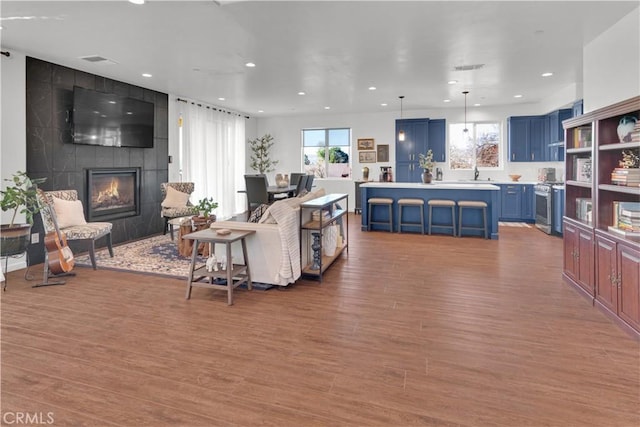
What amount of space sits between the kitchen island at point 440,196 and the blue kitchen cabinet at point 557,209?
957 mm

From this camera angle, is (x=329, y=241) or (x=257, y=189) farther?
(x=257, y=189)

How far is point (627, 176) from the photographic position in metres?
3.10

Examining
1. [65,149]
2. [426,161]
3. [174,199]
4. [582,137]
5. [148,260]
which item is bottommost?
[148,260]

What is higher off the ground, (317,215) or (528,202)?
(528,202)

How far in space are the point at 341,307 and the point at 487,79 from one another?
4987 mm

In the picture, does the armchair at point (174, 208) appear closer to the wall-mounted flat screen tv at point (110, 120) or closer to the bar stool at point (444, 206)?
the wall-mounted flat screen tv at point (110, 120)

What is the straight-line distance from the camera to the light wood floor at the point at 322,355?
2.01m

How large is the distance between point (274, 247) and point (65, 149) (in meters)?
3.77

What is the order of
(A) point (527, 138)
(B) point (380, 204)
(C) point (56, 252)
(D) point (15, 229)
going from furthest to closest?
(A) point (527, 138) < (B) point (380, 204) < (C) point (56, 252) < (D) point (15, 229)

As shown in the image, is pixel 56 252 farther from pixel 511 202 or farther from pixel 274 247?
pixel 511 202

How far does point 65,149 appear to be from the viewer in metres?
5.53

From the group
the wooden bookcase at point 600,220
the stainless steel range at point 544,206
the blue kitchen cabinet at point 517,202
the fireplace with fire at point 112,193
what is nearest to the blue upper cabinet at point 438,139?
the blue kitchen cabinet at point 517,202

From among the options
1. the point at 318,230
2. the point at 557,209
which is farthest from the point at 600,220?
the point at 557,209

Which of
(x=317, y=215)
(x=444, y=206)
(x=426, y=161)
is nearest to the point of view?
(x=317, y=215)
